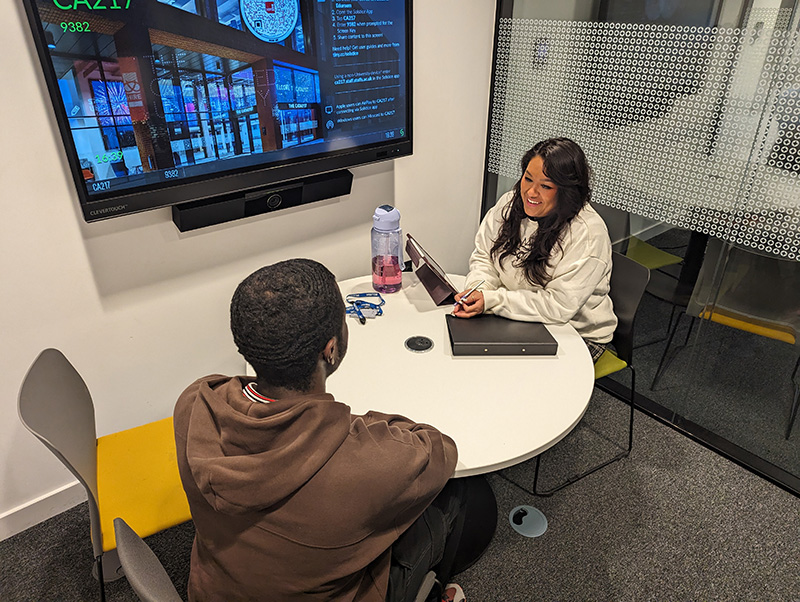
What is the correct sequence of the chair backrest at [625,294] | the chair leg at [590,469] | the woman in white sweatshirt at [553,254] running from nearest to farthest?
the woman in white sweatshirt at [553,254] < the chair backrest at [625,294] < the chair leg at [590,469]

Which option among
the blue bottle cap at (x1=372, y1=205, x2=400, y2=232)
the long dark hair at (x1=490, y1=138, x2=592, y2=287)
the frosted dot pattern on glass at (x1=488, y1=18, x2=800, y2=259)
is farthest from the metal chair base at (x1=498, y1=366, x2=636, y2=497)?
the blue bottle cap at (x1=372, y1=205, x2=400, y2=232)

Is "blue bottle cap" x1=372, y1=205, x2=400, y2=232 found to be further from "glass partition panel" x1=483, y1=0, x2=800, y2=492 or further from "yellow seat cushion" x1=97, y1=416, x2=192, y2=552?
"yellow seat cushion" x1=97, y1=416, x2=192, y2=552

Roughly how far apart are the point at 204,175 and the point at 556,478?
6.03 feet

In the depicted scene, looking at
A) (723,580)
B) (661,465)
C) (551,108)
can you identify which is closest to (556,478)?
(661,465)

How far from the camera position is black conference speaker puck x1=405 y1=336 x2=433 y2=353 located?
1819mm

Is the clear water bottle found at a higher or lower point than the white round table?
higher

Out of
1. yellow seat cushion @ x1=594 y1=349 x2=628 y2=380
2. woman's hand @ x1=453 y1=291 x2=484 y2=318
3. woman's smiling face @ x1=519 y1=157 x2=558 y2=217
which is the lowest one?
yellow seat cushion @ x1=594 y1=349 x2=628 y2=380

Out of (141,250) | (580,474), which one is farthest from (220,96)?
(580,474)

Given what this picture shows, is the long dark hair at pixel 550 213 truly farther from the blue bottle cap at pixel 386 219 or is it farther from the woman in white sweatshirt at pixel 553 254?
the blue bottle cap at pixel 386 219

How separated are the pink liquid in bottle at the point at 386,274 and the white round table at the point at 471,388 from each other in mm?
235

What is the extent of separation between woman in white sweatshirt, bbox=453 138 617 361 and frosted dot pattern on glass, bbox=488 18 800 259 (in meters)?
0.43

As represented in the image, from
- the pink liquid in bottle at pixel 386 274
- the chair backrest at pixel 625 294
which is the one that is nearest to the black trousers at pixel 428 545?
the pink liquid in bottle at pixel 386 274

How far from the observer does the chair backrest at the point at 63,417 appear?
4.41 ft

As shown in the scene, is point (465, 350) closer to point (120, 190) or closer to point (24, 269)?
point (120, 190)
